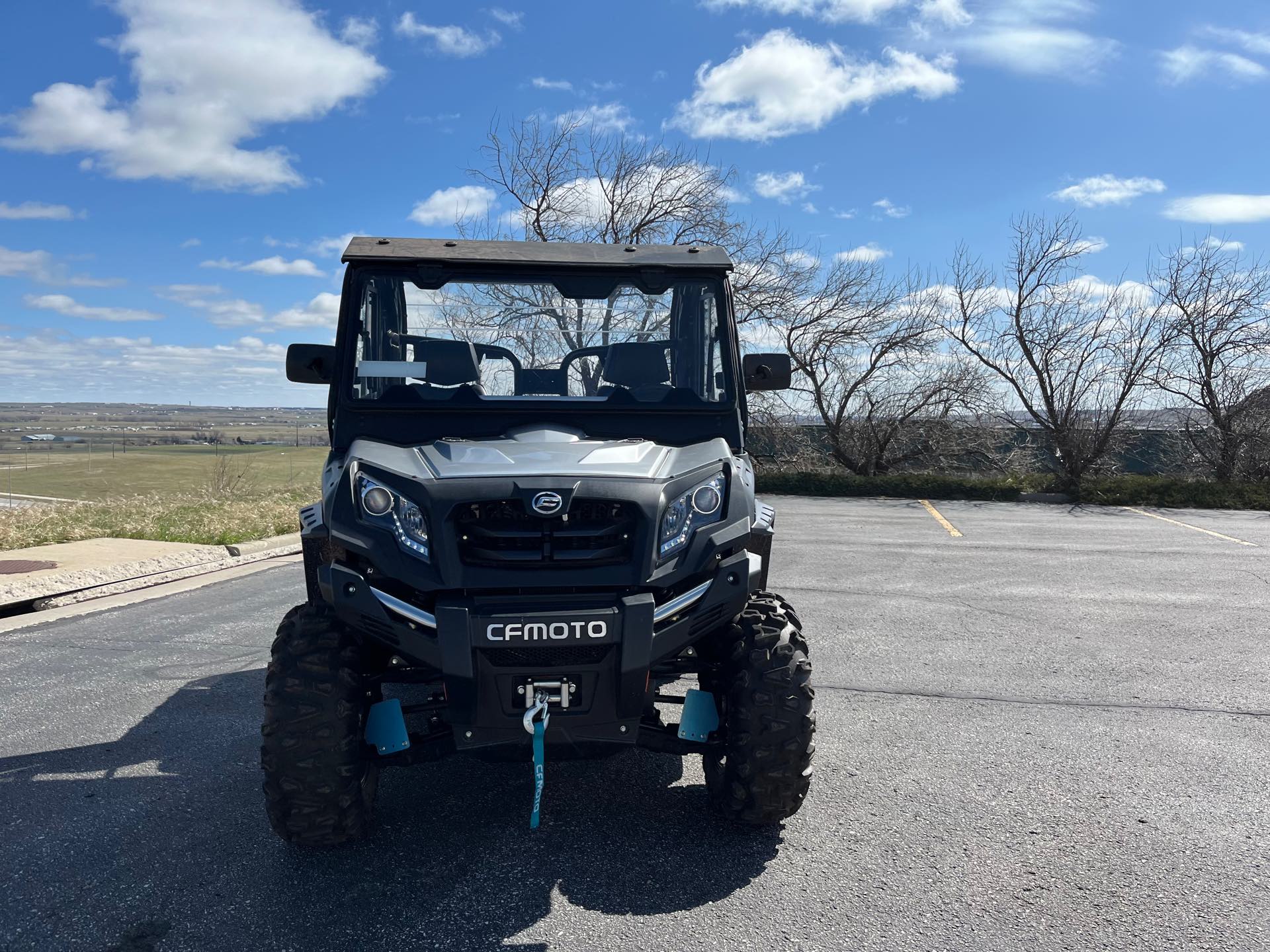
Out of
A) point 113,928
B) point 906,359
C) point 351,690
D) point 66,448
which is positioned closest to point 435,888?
point 351,690

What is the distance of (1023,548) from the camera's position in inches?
469

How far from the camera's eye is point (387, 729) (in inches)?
132

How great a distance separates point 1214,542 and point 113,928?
13798 millimetres

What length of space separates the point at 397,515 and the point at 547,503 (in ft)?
1.75

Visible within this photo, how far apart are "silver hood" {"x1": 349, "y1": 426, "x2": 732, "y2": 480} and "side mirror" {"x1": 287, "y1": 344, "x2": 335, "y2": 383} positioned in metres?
0.74

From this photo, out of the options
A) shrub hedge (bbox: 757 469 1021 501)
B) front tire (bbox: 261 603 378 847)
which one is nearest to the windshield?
front tire (bbox: 261 603 378 847)

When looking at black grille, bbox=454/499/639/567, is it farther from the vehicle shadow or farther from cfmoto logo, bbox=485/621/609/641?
the vehicle shadow

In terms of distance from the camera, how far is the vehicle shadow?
2.93 meters

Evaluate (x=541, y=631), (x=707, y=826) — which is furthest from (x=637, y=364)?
(x=707, y=826)

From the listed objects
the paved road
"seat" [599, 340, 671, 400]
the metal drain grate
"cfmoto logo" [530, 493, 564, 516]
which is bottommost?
the paved road

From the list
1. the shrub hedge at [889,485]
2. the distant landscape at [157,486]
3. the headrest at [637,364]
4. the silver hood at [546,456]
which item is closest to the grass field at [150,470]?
the distant landscape at [157,486]

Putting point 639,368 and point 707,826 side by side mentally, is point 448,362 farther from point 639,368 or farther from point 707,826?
point 707,826

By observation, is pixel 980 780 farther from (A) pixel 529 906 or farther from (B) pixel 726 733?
(A) pixel 529 906

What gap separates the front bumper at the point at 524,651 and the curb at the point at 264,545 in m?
8.07
